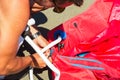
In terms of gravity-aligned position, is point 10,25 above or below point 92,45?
above

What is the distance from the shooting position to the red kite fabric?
5.89 feet

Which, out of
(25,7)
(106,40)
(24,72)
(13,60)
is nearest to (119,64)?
(106,40)

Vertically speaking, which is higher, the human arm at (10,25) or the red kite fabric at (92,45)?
the human arm at (10,25)

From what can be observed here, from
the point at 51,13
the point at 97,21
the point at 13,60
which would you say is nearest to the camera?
the point at 13,60

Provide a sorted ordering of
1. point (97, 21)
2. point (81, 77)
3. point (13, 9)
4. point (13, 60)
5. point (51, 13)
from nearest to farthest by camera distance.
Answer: point (13, 9) → point (13, 60) → point (81, 77) → point (97, 21) → point (51, 13)

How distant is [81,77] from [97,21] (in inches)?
15.3

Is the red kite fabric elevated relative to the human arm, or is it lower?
lower

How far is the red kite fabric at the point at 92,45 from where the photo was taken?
1.79 meters

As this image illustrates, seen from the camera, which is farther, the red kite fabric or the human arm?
the red kite fabric

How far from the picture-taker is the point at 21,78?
186 cm

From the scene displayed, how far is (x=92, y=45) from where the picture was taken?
1.96 m

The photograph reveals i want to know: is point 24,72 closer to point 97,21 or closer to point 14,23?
point 97,21

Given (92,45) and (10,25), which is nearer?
(10,25)

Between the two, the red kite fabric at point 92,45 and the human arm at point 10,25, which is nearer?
the human arm at point 10,25
